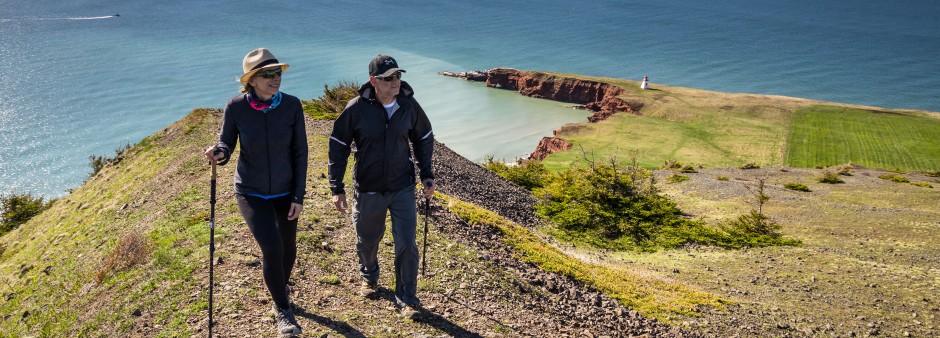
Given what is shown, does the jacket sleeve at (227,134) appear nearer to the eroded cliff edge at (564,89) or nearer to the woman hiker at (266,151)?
the woman hiker at (266,151)

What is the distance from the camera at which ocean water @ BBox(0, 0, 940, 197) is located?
6475cm

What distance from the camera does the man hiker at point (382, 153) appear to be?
21.4 ft

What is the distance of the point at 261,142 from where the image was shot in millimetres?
6023

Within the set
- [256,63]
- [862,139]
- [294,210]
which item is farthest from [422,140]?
[862,139]

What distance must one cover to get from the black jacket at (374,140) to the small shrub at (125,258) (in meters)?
4.24

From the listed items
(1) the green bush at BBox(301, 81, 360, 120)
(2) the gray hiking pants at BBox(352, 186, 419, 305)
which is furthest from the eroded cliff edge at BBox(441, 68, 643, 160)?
(2) the gray hiking pants at BBox(352, 186, 419, 305)

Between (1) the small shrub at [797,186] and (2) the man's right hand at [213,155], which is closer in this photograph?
(2) the man's right hand at [213,155]

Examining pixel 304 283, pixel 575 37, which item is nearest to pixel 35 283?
pixel 304 283

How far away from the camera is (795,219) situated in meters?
23.6

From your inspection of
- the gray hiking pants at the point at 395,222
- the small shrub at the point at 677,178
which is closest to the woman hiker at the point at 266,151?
the gray hiking pants at the point at 395,222

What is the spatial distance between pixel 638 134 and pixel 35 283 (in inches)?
2205

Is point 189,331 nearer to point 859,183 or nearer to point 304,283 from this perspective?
point 304,283

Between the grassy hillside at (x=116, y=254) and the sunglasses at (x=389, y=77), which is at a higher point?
the sunglasses at (x=389, y=77)

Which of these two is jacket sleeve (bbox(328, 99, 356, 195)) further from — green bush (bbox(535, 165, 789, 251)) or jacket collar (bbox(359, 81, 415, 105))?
green bush (bbox(535, 165, 789, 251))
